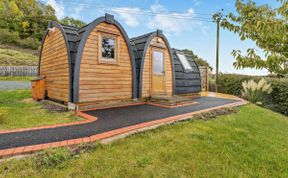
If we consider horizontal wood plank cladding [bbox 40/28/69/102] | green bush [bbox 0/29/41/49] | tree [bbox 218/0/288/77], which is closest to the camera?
tree [bbox 218/0/288/77]

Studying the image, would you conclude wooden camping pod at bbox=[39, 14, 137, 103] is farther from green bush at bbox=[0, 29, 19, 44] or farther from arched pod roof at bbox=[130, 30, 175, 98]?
green bush at bbox=[0, 29, 19, 44]

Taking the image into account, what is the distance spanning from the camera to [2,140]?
282 cm

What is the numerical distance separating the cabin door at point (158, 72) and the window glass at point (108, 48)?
2065 millimetres

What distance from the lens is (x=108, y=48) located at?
20.1 feet

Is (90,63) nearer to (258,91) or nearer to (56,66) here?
(56,66)

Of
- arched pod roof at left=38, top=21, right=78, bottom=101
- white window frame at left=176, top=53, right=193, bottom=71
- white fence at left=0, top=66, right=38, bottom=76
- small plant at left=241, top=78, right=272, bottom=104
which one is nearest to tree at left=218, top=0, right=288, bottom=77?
arched pod roof at left=38, top=21, right=78, bottom=101

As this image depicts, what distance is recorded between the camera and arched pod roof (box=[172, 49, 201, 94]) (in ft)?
28.4

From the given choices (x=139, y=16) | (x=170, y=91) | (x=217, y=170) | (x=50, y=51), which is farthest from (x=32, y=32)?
(x=217, y=170)

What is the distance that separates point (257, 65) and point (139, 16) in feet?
56.3

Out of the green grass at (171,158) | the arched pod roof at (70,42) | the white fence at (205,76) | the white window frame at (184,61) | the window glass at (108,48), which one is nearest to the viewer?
the green grass at (171,158)

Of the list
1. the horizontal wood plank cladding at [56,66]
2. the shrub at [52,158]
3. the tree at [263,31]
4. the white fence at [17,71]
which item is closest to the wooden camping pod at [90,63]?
the horizontal wood plank cladding at [56,66]

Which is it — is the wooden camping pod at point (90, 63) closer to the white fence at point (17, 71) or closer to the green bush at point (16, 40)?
the white fence at point (17, 71)

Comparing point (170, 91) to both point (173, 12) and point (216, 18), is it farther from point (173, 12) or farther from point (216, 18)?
point (173, 12)

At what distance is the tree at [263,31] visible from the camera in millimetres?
1982
